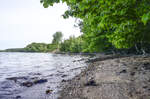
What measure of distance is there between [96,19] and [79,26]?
25.6 metres

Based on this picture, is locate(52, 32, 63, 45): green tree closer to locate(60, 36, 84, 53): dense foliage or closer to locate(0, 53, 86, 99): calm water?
locate(60, 36, 84, 53): dense foliage

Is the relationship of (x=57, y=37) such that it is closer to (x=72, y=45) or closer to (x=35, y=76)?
(x=72, y=45)

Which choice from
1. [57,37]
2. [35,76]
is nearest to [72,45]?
[57,37]

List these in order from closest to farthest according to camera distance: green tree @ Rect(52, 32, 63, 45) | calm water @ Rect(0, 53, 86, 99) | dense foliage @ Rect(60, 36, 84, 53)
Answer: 1. calm water @ Rect(0, 53, 86, 99)
2. dense foliage @ Rect(60, 36, 84, 53)
3. green tree @ Rect(52, 32, 63, 45)

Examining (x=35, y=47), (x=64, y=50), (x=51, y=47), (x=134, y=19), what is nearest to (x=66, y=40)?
(x=64, y=50)

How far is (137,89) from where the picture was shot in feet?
19.8

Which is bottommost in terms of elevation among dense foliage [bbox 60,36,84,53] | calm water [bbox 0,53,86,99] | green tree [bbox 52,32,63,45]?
calm water [bbox 0,53,86,99]

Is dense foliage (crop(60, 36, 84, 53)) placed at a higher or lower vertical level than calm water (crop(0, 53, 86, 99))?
higher

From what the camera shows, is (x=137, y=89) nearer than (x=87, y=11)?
No

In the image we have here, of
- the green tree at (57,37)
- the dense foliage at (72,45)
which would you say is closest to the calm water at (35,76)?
the dense foliage at (72,45)

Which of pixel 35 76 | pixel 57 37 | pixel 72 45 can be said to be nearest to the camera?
pixel 35 76

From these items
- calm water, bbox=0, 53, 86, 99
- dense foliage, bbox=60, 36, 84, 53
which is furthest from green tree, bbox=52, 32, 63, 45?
calm water, bbox=0, 53, 86, 99

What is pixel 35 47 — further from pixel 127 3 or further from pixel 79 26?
pixel 127 3

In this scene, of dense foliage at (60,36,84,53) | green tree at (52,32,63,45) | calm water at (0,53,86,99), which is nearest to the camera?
calm water at (0,53,86,99)
